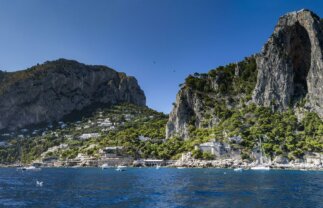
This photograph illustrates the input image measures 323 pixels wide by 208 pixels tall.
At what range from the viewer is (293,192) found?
143ft

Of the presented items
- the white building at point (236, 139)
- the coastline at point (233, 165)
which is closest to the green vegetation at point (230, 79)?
the white building at point (236, 139)

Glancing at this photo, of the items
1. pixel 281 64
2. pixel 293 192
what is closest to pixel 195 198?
pixel 293 192

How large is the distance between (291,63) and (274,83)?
1346 centimetres

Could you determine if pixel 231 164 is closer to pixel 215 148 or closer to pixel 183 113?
pixel 215 148

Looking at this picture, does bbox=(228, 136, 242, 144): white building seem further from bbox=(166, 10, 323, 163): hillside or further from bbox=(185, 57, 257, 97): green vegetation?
bbox=(185, 57, 257, 97): green vegetation

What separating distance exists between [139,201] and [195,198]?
662 centimetres

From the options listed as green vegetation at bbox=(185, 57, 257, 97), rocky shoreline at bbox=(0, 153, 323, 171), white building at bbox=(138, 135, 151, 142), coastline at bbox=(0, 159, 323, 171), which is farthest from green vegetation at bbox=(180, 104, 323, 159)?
white building at bbox=(138, 135, 151, 142)

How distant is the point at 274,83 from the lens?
506 ft

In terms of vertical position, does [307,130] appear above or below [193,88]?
below

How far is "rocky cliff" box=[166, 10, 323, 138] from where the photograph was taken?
147625 mm

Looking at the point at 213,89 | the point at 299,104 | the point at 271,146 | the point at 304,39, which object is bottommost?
the point at 271,146

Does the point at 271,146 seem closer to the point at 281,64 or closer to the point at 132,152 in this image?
the point at 281,64

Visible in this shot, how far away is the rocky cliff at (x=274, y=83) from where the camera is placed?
148m

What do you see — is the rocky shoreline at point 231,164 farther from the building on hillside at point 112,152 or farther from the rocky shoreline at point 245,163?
the building on hillside at point 112,152
